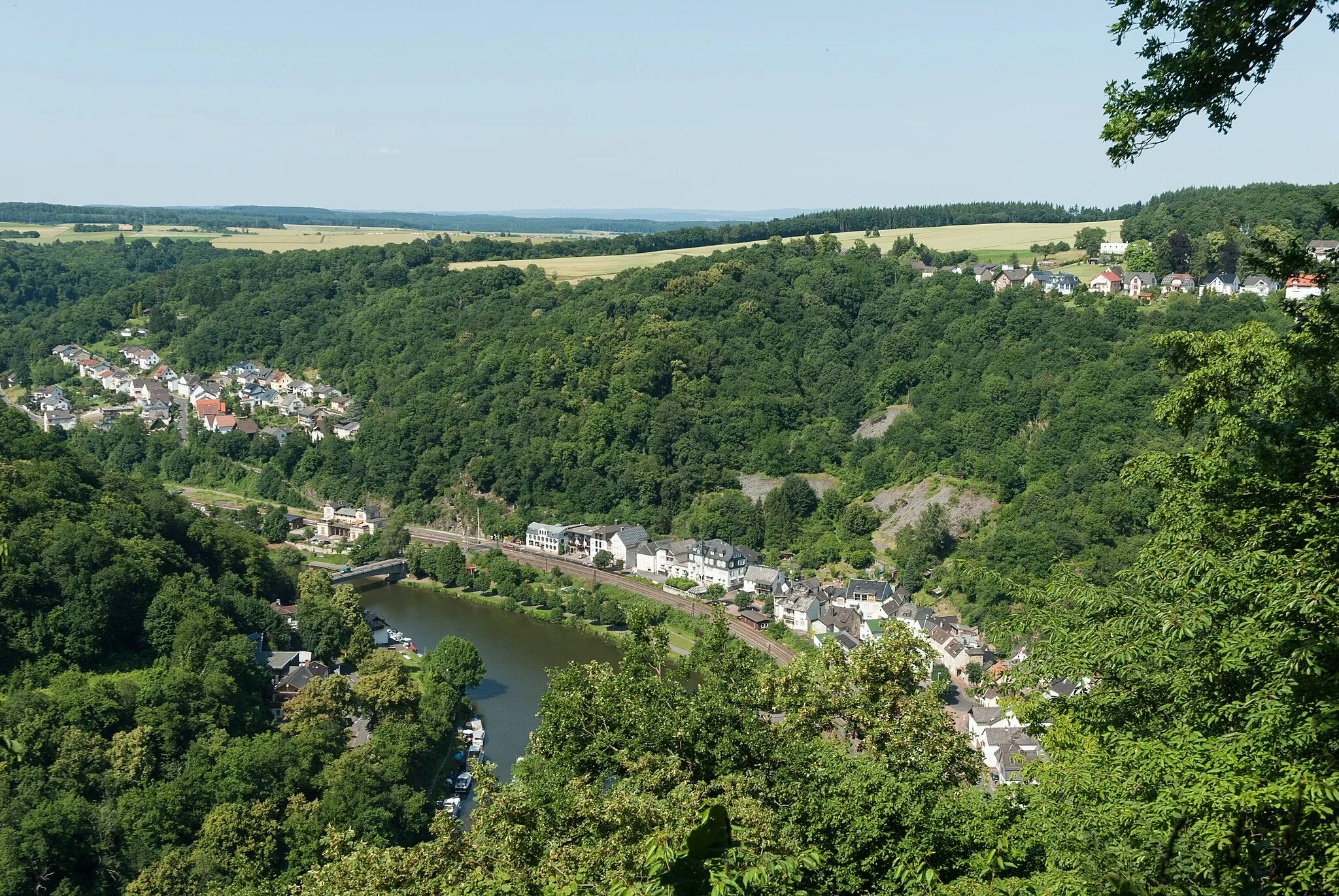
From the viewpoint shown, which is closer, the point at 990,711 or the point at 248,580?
the point at 990,711

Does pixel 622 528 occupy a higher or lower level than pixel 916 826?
lower

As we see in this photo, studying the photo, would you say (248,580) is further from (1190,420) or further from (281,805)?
(1190,420)

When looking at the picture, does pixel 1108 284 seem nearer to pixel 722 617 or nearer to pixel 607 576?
pixel 607 576

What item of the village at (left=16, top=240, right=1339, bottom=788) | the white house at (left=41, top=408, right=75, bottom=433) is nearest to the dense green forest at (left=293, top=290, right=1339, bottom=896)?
the village at (left=16, top=240, right=1339, bottom=788)

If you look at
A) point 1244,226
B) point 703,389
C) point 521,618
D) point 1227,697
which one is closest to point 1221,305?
point 1244,226

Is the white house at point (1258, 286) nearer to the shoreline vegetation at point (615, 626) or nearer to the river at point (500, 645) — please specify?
the shoreline vegetation at point (615, 626)

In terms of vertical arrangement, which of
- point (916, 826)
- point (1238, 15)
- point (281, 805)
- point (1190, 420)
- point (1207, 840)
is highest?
point (1238, 15)

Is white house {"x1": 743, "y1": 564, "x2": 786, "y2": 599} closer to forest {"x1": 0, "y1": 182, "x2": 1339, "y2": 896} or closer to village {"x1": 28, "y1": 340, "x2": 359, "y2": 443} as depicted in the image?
forest {"x1": 0, "y1": 182, "x2": 1339, "y2": 896}

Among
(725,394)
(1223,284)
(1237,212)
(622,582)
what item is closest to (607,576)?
(622,582)
